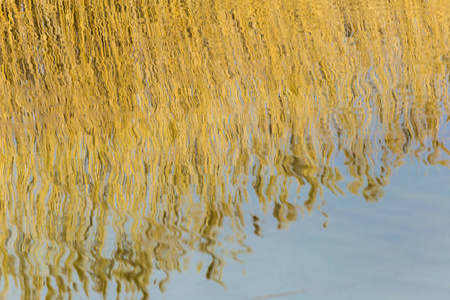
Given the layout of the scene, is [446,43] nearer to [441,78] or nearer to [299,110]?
[441,78]

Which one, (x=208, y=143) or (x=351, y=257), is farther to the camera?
(x=208, y=143)

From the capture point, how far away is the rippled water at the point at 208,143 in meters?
1.06

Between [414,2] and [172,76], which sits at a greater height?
[414,2]

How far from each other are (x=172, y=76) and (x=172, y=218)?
0.85 m

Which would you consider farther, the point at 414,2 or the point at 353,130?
the point at 414,2

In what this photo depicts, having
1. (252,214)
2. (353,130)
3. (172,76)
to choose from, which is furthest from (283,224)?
A: (172,76)

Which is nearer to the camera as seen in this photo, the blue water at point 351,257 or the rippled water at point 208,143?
the blue water at point 351,257

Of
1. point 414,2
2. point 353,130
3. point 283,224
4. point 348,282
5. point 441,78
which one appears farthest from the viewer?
point 414,2

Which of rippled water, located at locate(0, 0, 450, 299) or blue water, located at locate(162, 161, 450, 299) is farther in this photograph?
rippled water, located at locate(0, 0, 450, 299)

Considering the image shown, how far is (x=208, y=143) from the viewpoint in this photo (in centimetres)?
148

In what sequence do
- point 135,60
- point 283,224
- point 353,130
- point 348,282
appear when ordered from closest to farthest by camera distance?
1. point 348,282
2. point 283,224
3. point 353,130
4. point 135,60

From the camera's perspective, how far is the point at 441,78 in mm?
1826

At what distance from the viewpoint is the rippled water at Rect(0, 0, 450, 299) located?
1.06m

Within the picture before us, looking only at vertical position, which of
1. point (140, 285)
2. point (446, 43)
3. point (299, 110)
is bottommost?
point (140, 285)
